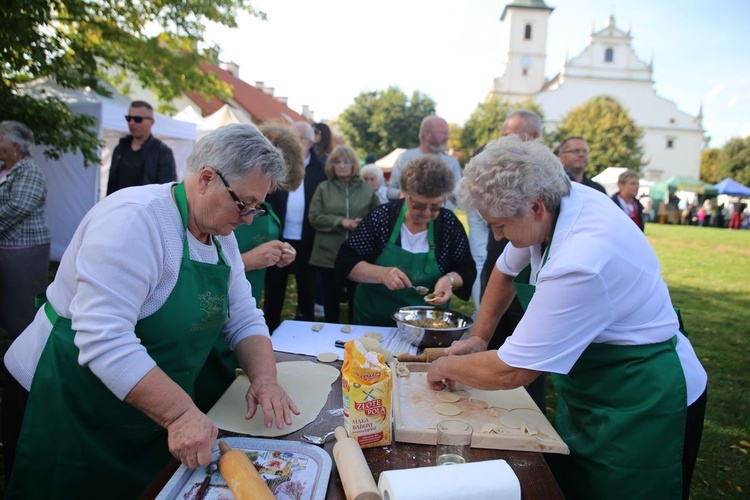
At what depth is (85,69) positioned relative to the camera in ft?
18.7

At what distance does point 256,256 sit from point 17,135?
2.46 metres

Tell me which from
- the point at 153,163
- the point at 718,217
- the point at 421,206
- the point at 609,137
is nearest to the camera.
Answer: the point at 421,206

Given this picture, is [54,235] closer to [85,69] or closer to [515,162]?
[85,69]

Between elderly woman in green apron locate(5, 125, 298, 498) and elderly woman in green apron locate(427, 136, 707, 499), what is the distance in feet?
2.38

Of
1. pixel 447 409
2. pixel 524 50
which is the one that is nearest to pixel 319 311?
pixel 447 409

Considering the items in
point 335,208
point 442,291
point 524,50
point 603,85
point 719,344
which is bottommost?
point 719,344

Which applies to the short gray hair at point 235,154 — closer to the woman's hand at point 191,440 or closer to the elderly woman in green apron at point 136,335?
the elderly woman in green apron at point 136,335

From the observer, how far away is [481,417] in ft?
5.35

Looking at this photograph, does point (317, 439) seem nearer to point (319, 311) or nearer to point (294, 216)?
point (294, 216)

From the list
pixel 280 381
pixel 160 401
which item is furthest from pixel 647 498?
pixel 160 401

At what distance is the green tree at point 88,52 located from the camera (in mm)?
4793

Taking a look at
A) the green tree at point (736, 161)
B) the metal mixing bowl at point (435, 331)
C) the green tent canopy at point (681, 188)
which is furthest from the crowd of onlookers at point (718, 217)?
the metal mixing bowl at point (435, 331)

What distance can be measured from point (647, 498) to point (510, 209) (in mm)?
959

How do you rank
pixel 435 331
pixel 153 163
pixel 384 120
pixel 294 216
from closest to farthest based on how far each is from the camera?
pixel 435 331, pixel 294 216, pixel 153 163, pixel 384 120
